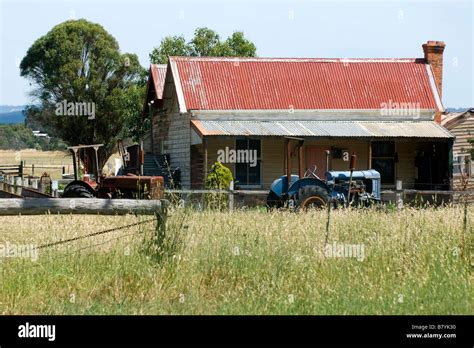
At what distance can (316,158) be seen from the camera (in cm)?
3070

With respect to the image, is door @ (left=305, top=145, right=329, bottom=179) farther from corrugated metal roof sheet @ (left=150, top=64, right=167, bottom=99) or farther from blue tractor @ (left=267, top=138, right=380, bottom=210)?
corrugated metal roof sheet @ (left=150, top=64, right=167, bottom=99)

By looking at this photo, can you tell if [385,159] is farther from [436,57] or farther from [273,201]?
[273,201]

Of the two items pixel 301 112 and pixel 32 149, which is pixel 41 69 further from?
pixel 32 149

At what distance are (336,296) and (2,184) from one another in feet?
52.5

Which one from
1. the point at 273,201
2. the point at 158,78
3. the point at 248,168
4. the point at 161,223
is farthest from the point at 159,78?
the point at 161,223

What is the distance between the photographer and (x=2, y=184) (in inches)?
931

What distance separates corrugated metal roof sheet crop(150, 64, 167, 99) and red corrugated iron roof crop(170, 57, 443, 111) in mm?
3610

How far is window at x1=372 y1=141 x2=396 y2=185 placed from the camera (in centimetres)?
3166

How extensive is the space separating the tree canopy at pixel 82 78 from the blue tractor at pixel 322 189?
3041cm

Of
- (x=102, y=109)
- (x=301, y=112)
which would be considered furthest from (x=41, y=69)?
(x=301, y=112)

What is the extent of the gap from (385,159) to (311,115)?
3.17m

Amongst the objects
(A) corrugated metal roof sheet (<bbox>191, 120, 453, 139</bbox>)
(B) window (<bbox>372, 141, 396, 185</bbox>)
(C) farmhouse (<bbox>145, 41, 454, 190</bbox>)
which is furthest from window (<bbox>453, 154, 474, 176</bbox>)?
(B) window (<bbox>372, 141, 396, 185</bbox>)
